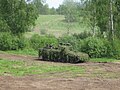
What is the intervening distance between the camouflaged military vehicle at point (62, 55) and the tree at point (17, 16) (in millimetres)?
12500

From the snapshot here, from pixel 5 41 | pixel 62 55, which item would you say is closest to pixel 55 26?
pixel 5 41

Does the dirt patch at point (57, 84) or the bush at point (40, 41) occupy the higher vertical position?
the bush at point (40, 41)

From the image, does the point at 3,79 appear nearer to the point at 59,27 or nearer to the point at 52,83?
the point at 52,83

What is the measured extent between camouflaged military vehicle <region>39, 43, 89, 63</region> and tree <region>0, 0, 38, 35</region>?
12.5 meters

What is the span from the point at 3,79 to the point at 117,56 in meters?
14.6

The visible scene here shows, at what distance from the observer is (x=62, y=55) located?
85.8 feet

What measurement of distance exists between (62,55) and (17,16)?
15.3 meters

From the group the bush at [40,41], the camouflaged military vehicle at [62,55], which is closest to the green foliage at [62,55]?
the camouflaged military vehicle at [62,55]

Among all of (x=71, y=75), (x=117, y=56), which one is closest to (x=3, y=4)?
(x=117, y=56)

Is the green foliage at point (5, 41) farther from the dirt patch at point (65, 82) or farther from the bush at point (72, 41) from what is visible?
the dirt patch at point (65, 82)

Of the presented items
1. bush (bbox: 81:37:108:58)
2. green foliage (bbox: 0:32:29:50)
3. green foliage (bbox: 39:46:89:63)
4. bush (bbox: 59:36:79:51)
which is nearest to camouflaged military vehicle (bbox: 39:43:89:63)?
green foliage (bbox: 39:46:89:63)

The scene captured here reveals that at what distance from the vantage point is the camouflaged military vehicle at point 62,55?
25.2m

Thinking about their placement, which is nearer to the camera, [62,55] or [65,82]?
[65,82]

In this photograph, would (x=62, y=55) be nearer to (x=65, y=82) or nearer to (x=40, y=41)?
(x=65, y=82)
